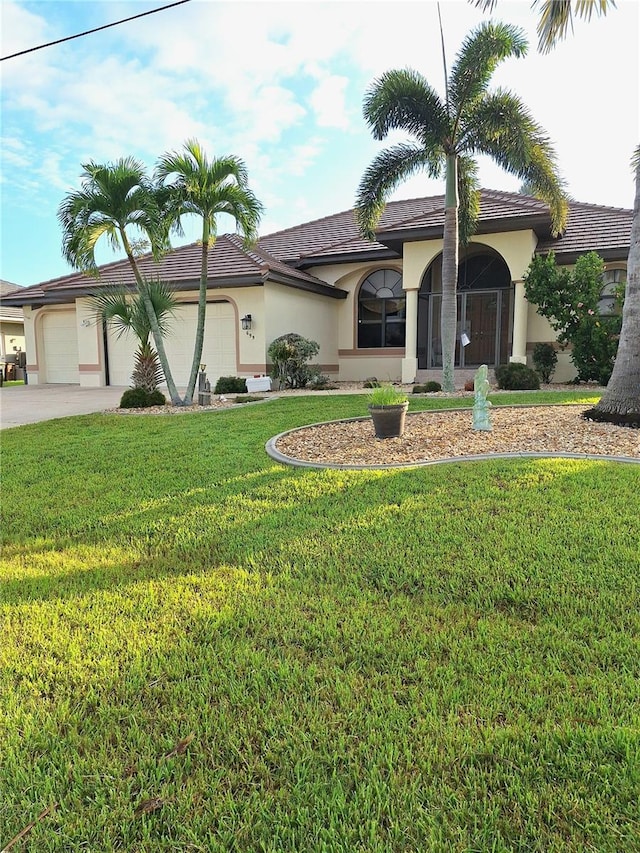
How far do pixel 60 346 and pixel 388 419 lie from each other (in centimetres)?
1761

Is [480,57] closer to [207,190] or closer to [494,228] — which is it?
[494,228]

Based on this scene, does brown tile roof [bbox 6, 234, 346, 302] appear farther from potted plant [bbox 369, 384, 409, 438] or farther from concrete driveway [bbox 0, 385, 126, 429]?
potted plant [bbox 369, 384, 409, 438]

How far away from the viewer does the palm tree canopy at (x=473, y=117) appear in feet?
38.4

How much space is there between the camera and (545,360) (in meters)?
15.5

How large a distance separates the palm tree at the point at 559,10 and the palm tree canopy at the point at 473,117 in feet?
10.8

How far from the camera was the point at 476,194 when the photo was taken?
1430 cm

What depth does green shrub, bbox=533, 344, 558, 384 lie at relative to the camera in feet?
50.8

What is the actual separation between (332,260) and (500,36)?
28.6 ft

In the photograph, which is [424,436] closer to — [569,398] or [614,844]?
[569,398]

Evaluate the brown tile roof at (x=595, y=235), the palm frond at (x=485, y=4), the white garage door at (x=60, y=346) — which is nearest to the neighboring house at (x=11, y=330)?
the white garage door at (x=60, y=346)

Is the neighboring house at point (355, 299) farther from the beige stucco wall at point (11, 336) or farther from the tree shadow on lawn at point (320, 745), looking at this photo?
the tree shadow on lawn at point (320, 745)

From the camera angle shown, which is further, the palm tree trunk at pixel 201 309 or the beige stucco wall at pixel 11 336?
the beige stucco wall at pixel 11 336

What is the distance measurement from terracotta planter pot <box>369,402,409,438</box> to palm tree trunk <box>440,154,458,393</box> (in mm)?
6461

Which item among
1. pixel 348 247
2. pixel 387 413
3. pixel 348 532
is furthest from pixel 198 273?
pixel 348 532
